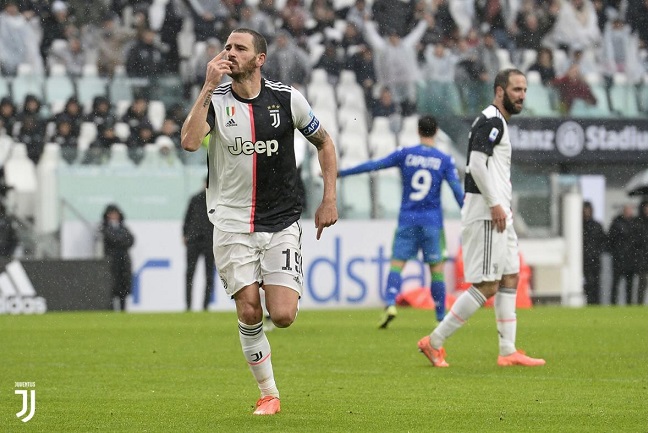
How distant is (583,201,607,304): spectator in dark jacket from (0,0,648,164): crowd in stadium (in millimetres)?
2491

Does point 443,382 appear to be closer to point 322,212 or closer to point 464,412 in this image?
point 464,412

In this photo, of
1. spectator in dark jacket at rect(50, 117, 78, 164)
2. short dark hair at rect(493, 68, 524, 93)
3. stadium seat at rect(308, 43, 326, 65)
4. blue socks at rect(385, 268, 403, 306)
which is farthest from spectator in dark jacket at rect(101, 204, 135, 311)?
short dark hair at rect(493, 68, 524, 93)

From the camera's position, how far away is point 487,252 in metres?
10.1

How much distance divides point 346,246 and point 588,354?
373 inches

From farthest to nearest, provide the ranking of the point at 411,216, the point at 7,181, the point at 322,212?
the point at 7,181, the point at 411,216, the point at 322,212

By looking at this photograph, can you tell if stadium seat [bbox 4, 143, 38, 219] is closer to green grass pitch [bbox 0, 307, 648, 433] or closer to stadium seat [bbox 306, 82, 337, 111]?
green grass pitch [bbox 0, 307, 648, 433]

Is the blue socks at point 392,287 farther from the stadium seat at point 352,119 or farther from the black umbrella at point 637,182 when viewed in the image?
the black umbrella at point 637,182

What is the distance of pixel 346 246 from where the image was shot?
68.0 ft

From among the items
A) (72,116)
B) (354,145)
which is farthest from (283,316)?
(354,145)

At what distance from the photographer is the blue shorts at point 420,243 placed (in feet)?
48.6

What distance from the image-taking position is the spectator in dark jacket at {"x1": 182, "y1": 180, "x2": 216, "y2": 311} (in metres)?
19.0

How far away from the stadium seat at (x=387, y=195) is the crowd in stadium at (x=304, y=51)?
7.64ft

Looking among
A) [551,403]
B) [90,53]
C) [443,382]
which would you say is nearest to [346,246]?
[90,53]

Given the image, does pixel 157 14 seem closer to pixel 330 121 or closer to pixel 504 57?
pixel 330 121
